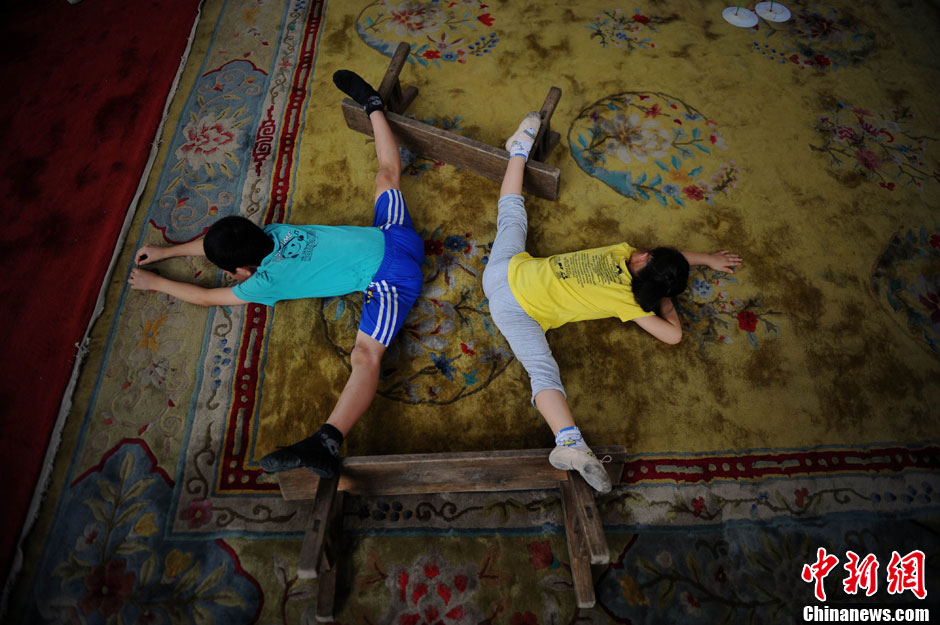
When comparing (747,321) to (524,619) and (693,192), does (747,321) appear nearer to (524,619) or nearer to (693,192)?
(693,192)

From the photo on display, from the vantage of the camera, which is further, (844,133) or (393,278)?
(844,133)

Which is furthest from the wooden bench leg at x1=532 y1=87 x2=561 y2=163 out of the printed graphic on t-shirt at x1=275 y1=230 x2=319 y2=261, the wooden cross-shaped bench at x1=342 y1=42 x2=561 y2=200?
the printed graphic on t-shirt at x1=275 y1=230 x2=319 y2=261

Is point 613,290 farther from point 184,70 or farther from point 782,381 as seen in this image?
point 184,70

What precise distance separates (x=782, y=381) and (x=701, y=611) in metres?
0.69

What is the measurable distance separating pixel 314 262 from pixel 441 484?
0.72m

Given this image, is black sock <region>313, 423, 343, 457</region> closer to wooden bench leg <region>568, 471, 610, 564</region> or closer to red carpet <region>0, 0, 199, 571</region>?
wooden bench leg <region>568, 471, 610, 564</region>

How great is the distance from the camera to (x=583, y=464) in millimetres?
1099

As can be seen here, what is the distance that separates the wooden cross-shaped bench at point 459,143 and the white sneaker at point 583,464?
34.3 inches

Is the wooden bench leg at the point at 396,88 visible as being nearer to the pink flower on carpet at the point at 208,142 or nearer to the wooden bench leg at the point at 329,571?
the pink flower on carpet at the point at 208,142

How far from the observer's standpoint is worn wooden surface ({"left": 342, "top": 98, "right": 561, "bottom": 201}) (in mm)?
1584

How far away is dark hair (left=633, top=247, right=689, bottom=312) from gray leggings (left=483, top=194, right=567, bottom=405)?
11.7 inches

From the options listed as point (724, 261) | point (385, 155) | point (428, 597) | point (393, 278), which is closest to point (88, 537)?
point (428, 597)

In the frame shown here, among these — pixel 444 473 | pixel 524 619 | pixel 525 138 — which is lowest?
pixel 524 619

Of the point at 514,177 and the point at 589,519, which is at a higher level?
the point at 514,177
